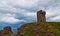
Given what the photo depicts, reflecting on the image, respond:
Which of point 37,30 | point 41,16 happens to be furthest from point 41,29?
point 41,16

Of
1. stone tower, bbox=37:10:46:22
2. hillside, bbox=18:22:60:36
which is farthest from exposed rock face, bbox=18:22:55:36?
stone tower, bbox=37:10:46:22

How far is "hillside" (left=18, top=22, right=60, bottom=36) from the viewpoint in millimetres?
74688

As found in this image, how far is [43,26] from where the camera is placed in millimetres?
80000

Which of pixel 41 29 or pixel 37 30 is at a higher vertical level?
pixel 41 29

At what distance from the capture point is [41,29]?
255 ft

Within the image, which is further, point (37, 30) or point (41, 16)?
point (41, 16)

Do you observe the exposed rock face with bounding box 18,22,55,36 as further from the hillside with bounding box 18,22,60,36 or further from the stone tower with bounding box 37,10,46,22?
the stone tower with bounding box 37,10,46,22

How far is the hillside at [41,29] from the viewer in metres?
74.7

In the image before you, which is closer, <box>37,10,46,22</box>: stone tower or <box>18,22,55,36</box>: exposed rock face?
<box>18,22,55,36</box>: exposed rock face

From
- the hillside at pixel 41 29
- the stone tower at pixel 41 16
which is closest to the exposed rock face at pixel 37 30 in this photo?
the hillside at pixel 41 29

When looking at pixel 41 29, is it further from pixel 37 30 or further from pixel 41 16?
pixel 41 16

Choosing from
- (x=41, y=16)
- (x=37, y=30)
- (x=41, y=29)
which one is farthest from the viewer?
(x=41, y=16)

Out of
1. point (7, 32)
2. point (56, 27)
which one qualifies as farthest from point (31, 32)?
point (7, 32)

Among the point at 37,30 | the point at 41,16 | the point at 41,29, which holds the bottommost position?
the point at 37,30
